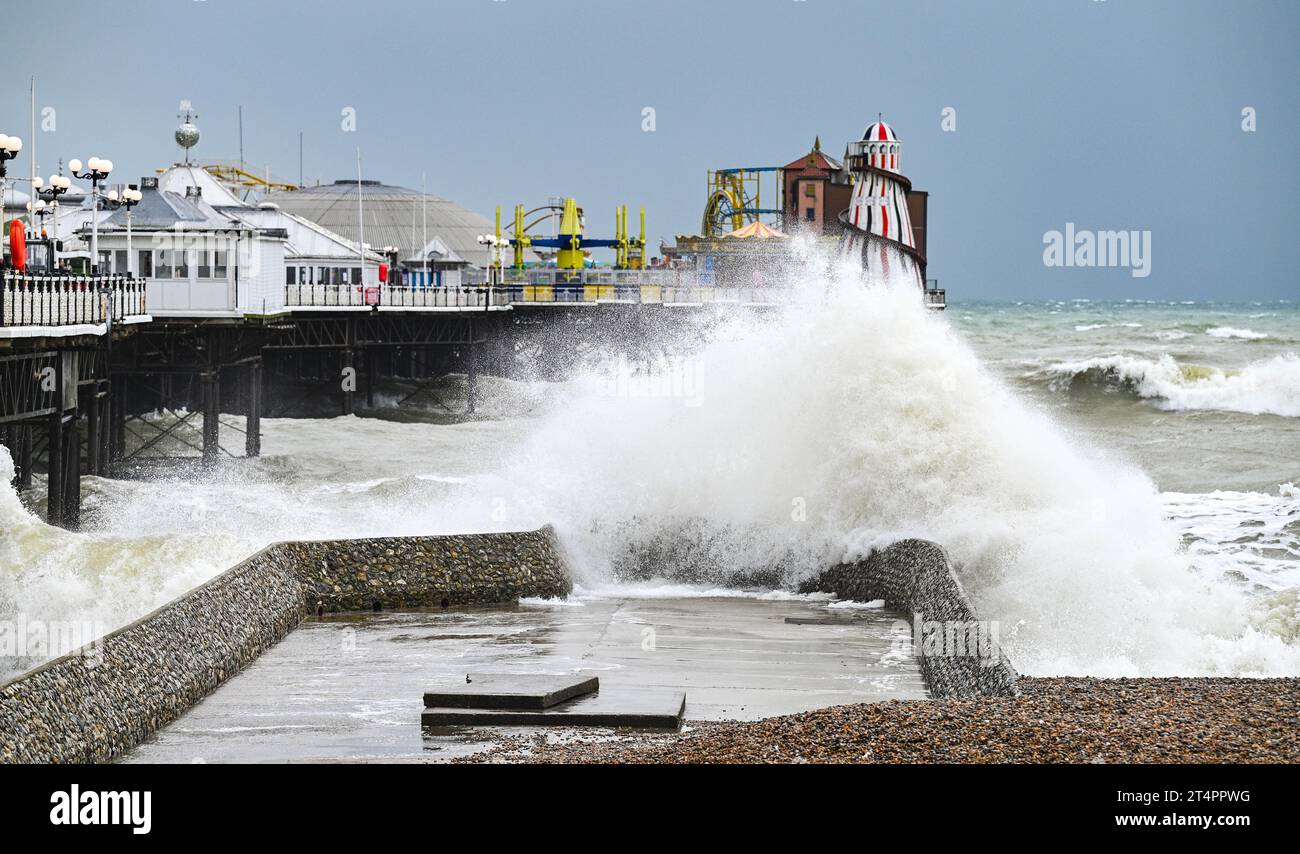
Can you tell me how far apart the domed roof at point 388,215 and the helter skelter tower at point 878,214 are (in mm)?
49547

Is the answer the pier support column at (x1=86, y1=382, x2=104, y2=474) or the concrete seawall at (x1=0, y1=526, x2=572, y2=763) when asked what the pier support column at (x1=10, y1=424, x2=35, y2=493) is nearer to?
the pier support column at (x1=86, y1=382, x2=104, y2=474)

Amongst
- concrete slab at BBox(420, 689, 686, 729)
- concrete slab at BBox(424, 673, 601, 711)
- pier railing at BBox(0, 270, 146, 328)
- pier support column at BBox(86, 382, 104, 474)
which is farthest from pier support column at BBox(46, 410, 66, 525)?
concrete slab at BBox(420, 689, 686, 729)

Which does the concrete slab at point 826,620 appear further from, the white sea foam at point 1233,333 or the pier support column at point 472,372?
the white sea foam at point 1233,333

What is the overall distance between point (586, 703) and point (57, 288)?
1395cm

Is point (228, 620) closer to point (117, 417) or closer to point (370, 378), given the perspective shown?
point (117, 417)

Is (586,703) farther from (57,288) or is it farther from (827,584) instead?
(57,288)

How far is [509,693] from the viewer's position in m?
12.4

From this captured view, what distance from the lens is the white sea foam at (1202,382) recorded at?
186 ft

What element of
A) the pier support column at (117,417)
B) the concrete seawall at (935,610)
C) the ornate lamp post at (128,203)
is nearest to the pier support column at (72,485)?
the ornate lamp post at (128,203)

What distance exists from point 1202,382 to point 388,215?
162 feet

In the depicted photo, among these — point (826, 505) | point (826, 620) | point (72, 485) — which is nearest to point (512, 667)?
point (826, 620)
